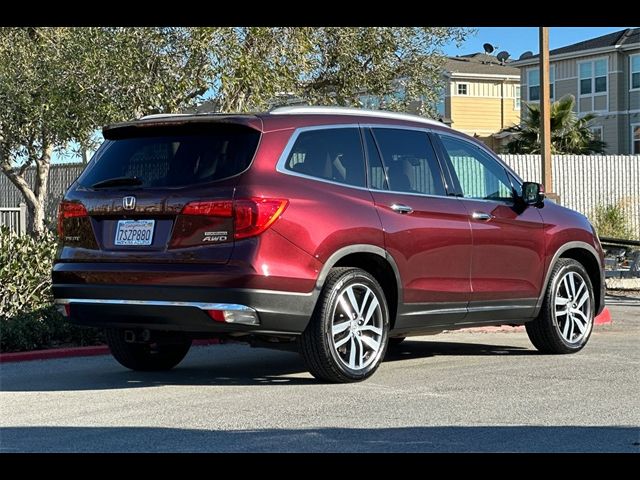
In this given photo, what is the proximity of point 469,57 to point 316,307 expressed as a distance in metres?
60.2

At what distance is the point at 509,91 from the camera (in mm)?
62375

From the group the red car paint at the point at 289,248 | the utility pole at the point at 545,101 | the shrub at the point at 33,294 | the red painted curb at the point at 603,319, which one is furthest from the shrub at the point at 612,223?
the red car paint at the point at 289,248

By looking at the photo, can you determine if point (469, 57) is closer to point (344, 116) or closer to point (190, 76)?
point (190, 76)

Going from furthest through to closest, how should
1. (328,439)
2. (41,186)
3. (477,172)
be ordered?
1. (41,186)
2. (477,172)
3. (328,439)

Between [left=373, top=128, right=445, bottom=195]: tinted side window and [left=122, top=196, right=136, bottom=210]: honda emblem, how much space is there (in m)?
2.06

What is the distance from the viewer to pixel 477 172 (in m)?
10.8

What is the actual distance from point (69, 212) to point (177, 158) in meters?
0.99

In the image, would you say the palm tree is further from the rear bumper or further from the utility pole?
the rear bumper

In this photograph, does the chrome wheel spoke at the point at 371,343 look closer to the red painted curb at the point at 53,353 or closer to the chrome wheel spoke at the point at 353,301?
the chrome wheel spoke at the point at 353,301

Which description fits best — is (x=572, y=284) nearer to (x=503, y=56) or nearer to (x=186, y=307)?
(x=186, y=307)

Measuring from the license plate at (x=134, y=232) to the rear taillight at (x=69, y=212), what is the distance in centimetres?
38

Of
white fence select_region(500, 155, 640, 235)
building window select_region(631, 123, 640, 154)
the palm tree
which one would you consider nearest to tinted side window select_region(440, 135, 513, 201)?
white fence select_region(500, 155, 640, 235)

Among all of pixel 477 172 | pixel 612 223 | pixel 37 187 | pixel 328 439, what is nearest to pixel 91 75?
pixel 37 187
